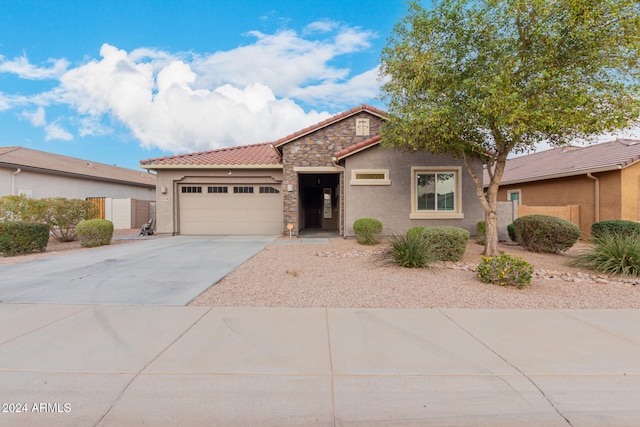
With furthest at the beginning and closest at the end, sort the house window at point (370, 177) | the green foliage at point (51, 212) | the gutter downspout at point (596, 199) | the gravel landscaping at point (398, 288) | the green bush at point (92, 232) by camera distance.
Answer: the gutter downspout at point (596, 199), the house window at point (370, 177), the green bush at point (92, 232), the green foliage at point (51, 212), the gravel landscaping at point (398, 288)

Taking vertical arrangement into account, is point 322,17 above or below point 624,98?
above

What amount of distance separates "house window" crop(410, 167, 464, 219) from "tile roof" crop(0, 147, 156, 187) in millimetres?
18605

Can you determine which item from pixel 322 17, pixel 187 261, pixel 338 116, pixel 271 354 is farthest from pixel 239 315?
pixel 322 17

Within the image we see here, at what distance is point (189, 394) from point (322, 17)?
14.5 meters

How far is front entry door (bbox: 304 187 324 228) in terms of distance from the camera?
738 inches

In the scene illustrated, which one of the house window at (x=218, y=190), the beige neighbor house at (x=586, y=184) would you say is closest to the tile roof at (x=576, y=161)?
the beige neighbor house at (x=586, y=184)

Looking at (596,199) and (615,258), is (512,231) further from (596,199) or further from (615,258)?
(596,199)

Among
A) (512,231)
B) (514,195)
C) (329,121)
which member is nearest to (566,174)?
(514,195)

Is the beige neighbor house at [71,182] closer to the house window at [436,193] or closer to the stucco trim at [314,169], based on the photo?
the stucco trim at [314,169]

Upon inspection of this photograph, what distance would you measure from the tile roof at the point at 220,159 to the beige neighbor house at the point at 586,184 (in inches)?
477

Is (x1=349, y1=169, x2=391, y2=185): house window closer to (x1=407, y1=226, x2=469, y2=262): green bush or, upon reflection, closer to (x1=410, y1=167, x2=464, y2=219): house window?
(x1=410, y1=167, x2=464, y2=219): house window

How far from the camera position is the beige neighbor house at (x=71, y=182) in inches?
602

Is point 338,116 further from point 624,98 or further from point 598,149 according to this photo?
point 598,149

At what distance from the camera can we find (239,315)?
425 centimetres
